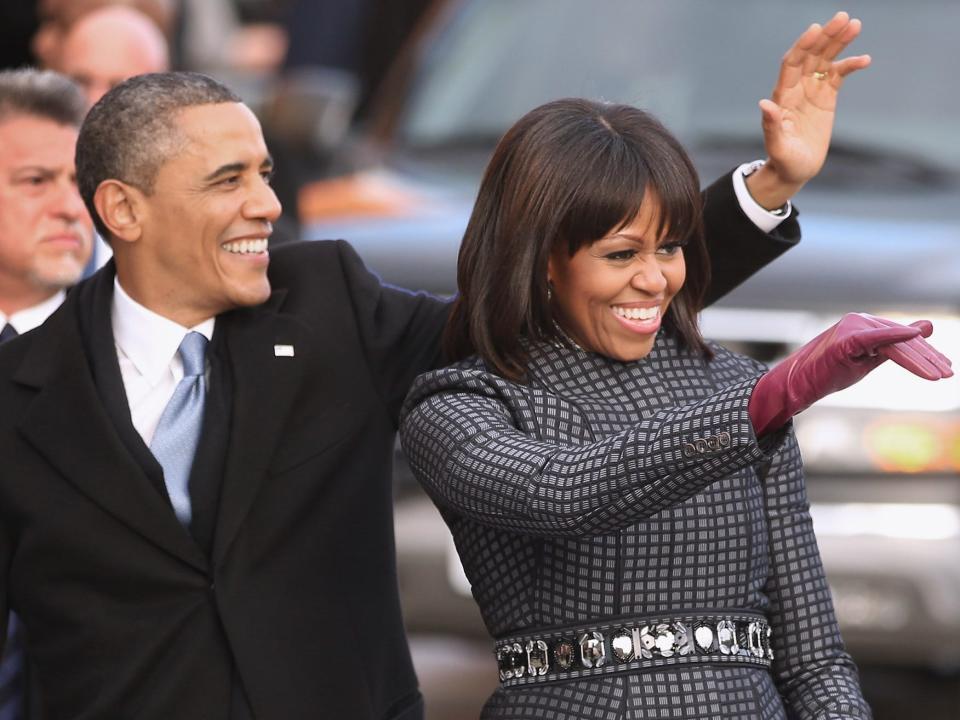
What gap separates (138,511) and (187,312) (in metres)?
0.43

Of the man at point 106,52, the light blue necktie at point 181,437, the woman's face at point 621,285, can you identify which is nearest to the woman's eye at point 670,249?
the woman's face at point 621,285

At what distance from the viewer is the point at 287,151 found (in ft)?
21.9

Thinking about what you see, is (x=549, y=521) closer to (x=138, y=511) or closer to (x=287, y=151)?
(x=138, y=511)

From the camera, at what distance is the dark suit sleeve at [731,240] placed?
3582mm

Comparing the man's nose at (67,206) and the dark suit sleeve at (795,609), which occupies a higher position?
the man's nose at (67,206)

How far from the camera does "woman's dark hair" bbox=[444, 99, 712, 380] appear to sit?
307 centimetres

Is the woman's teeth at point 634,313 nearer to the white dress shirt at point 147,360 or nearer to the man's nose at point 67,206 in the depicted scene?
the white dress shirt at point 147,360

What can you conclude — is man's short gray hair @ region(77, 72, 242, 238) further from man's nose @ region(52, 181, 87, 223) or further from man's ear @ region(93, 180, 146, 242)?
man's nose @ region(52, 181, 87, 223)

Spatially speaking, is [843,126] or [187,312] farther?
[843,126]

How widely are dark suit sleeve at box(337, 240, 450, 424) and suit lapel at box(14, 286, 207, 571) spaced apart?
0.47 m

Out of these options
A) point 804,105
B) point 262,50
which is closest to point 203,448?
point 804,105

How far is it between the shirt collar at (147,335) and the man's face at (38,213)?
0.47 meters

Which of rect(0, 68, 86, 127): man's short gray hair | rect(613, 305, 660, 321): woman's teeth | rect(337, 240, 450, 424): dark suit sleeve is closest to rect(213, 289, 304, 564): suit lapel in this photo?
rect(337, 240, 450, 424): dark suit sleeve

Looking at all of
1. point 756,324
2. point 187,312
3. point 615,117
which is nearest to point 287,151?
point 756,324
